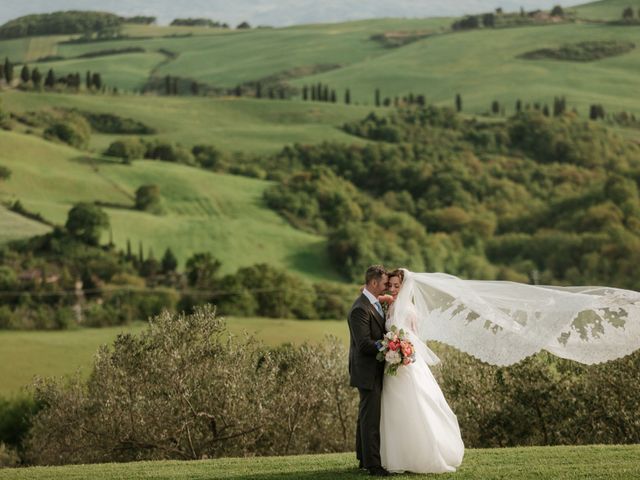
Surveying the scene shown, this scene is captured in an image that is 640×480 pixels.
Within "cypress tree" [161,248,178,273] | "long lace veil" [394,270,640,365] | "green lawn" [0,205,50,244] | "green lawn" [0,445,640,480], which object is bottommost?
"cypress tree" [161,248,178,273]

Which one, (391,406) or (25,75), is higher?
(25,75)

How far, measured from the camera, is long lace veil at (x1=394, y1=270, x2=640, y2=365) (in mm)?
16703

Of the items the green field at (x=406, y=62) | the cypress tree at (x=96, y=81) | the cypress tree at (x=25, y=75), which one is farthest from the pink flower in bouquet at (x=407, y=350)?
the green field at (x=406, y=62)

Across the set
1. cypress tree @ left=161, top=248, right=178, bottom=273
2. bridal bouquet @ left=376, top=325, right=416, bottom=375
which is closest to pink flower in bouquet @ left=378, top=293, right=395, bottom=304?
bridal bouquet @ left=376, top=325, right=416, bottom=375

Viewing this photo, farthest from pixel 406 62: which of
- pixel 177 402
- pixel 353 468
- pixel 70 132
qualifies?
pixel 353 468

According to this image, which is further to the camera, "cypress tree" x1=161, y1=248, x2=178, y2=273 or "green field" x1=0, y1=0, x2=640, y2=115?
"green field" x1=0, y1=0, x2=640, y2=115

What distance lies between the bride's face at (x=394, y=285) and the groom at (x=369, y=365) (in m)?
0.23

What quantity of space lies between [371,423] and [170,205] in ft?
286

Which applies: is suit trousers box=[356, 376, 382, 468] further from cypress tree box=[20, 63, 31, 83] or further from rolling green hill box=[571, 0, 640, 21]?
rolling green hill box=[571, 0, 640, 21]

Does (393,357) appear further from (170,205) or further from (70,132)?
(70,132)

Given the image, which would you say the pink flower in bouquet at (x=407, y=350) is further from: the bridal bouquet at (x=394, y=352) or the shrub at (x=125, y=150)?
the shrub at (x=125, y=150)

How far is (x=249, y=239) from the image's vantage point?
102 metres

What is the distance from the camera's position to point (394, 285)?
15.4 metres

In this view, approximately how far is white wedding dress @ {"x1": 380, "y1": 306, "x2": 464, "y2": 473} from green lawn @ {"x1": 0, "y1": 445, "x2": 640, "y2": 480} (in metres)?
0.20
